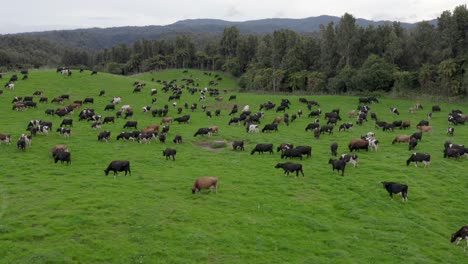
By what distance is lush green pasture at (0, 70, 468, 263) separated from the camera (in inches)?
658

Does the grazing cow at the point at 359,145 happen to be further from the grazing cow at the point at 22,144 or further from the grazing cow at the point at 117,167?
the grazing cow at the point at 22,144

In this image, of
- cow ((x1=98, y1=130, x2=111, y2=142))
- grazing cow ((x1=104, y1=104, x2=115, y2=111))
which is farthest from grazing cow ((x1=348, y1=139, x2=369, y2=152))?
grazing cow ((x1=104, y1=104, x2=115, y2=111))

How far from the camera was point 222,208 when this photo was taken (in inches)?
829

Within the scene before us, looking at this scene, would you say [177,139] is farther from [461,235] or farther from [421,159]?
[461,235]

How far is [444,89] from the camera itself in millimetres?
72625

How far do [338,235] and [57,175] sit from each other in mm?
18342

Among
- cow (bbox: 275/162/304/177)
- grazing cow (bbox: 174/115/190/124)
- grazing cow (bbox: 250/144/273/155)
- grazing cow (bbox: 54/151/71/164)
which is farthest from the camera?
grazing cow (bbox: 174/115/190/124)

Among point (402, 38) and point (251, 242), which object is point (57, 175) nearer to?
point (251, 242)

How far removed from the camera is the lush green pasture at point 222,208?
1670 cm

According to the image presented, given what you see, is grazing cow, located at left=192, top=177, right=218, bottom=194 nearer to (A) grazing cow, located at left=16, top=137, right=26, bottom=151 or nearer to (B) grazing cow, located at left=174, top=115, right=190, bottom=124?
(A) grazing cow, located at left=16, top=137, right=26, bottom=151

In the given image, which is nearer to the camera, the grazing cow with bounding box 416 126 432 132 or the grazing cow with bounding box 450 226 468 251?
the grazing cow with bounding box 450 226 468 251

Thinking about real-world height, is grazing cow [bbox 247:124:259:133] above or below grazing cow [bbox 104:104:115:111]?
below

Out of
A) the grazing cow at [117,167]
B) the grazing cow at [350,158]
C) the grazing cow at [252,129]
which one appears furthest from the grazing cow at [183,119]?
the grazing cow at [350,158]

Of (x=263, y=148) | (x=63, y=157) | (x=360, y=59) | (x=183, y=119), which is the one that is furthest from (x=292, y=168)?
(x=360, y=59)
